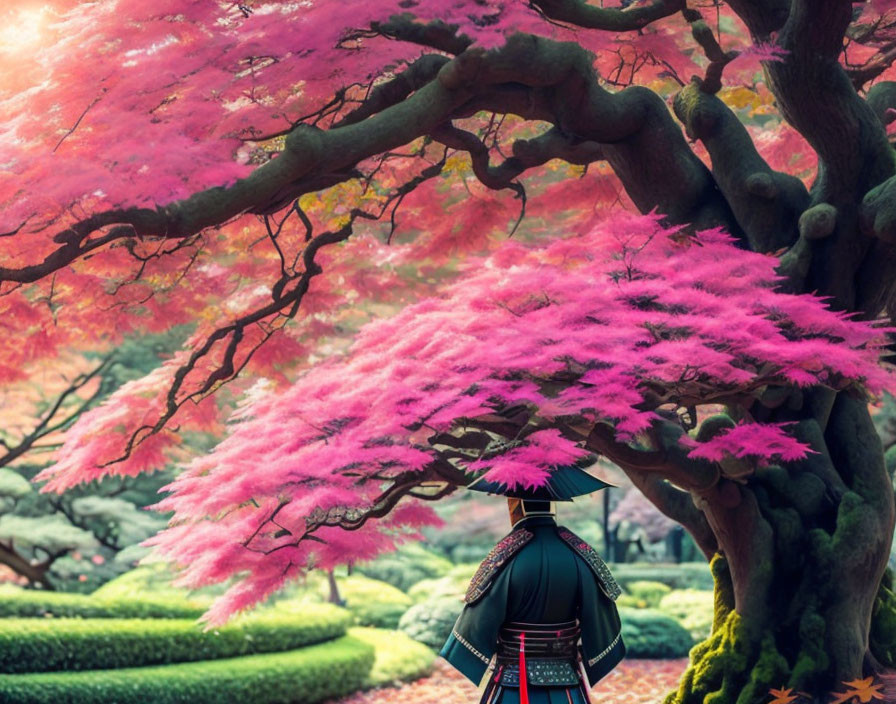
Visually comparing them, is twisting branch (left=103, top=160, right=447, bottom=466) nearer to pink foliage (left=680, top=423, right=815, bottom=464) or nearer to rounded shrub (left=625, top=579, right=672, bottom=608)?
pink foliage (left=680, top=423, right=815, bottom=464)

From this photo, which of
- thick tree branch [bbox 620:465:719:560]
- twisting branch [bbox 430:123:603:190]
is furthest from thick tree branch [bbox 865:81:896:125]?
thick tree branch [bbox 620:465:719:560]

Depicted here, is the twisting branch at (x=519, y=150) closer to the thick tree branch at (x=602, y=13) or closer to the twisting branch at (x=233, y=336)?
the thick tree branch at (x=602, y=13)

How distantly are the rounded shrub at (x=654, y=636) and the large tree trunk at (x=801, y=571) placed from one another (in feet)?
15.6

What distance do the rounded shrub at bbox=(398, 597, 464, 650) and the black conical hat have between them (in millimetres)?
7379

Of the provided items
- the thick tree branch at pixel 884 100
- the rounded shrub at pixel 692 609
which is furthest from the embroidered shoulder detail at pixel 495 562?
the rounded shrub at pixel 692 609

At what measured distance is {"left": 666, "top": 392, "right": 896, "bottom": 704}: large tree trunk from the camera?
19.7 feet

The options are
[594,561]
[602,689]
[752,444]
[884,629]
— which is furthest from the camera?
[602,689]

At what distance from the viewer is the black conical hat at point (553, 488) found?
4324 millimetres

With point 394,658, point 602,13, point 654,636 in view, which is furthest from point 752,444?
point 654,636

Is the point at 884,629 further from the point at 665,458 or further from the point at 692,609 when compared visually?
the point at 692,609

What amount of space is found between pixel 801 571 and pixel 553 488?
261 centimetres

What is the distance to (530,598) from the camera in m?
4.30

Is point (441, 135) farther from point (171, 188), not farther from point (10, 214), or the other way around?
point (10, 214)

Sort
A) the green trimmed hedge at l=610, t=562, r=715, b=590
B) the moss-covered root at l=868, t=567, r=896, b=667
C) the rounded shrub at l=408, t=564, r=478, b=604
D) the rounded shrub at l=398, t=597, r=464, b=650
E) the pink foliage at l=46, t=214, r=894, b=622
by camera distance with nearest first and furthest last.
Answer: the pink foliage at l=46, t=214, r=894, b=622 < the moss-covered root at l=868, t=567, r=896, b=667 < the rounded shrub at l=398, t=597, r=464, b=650 < the rounded shrub at l=408, t=564, r=478, b=604 < the green trimmed hedge at l=610, t=562, r=715, b=590
